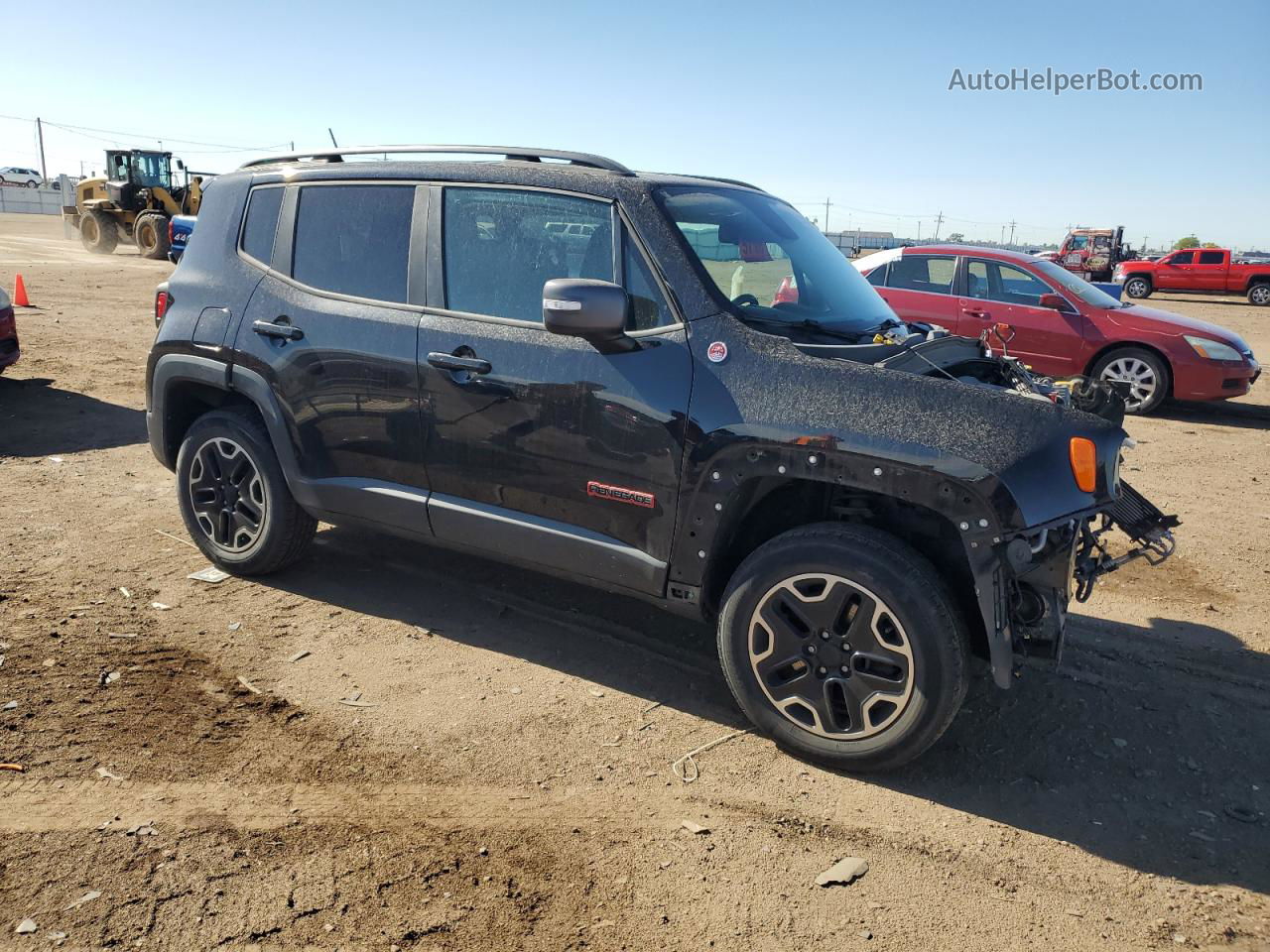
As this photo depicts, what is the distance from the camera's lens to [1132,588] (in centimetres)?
525

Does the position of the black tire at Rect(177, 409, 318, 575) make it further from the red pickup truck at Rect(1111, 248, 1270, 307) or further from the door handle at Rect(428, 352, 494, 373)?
the red pickup truck at Rect(1111, 248, 1270, 307)

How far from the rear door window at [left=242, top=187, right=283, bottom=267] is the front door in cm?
103

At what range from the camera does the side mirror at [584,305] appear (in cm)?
334

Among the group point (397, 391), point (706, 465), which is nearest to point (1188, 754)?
point (706, 465)

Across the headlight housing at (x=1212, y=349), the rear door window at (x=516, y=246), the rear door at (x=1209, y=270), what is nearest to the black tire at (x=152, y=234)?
Answer: the headlight housing at (x=1212, y=349)

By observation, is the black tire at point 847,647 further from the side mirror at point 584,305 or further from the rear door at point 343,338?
A: the rear door at point 343,338

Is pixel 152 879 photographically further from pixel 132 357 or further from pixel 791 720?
pixel 132 357

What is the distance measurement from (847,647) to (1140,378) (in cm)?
867

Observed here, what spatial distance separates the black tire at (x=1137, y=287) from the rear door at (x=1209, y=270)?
129cm

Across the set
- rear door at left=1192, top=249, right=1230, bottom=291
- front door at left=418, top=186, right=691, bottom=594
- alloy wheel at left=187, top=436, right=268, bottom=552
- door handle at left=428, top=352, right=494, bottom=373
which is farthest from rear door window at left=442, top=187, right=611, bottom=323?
rear door at left=1192, top=249, right=1230, bottom=291

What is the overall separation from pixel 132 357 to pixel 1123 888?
1137 cm

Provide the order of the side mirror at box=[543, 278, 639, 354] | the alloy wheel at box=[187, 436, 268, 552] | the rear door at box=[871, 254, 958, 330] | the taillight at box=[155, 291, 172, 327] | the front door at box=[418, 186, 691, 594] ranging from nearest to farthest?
the side mirror at box=[543, 278, 639, 354], the front door at box=[418, 186, 691, 594], the alloy wheel at box=[187, 436, 268, 552], the taillight at box=[155, 291, 172, 327], the rear door at box=[871, 254, 958, 330]

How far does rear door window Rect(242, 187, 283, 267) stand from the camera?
4.63m

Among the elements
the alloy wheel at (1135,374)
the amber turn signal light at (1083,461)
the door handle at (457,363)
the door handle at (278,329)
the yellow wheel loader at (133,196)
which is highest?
the yellow wheel loader at (133,196)
